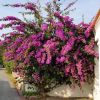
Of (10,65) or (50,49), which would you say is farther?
(10,65)

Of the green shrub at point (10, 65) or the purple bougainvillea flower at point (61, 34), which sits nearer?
the purple bougainvillea flower at point (61, 34)

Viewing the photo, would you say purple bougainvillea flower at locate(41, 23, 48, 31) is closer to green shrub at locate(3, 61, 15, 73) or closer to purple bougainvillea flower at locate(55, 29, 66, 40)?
purple bougainvillea flower at locate(55, 29, 66, 40)

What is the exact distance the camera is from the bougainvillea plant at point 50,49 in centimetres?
1542

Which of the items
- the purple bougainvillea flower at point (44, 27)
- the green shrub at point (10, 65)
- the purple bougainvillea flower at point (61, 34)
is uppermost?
the purple bougainvillea flower at point (44, 27)

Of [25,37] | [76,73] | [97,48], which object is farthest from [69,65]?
[25,37]

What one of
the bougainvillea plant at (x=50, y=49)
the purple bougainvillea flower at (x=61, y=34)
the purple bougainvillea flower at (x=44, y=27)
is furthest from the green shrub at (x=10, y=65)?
the purple bougainvillea flower at (x=61, y=34)

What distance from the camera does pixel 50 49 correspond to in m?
15.3

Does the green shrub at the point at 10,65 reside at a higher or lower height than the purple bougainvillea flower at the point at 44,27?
lower

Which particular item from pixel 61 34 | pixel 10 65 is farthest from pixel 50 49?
pixel 10 65

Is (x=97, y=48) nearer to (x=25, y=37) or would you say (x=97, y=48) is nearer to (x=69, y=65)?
(x=69, y=65)

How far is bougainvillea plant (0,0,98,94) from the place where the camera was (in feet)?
50.6

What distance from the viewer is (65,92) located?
56.6 ft

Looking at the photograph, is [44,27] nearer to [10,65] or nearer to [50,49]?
[50,49]

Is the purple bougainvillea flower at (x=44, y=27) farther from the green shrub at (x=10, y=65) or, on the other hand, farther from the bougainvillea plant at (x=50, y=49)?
the green shrub at (x=10, y=65)
